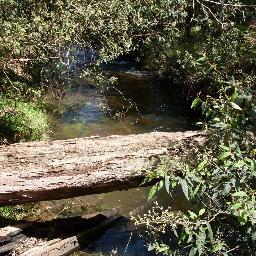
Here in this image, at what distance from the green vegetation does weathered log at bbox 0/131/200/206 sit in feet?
2.43

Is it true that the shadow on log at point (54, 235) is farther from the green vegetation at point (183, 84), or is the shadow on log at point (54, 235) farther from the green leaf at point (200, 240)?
the green leaf at point (200, 240)

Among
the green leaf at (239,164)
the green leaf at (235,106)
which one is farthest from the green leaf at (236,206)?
the green leaf at (235,106)

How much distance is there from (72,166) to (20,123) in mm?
4154

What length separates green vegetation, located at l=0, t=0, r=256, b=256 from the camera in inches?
177

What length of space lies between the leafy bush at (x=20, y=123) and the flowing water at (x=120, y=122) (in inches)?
23.5

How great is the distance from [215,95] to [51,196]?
23.4 feet

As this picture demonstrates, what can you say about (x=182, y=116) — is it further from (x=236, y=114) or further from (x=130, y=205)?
(x=236, y=114)

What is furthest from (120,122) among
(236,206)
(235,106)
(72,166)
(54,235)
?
(236,206)

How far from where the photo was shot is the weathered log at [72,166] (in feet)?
20.3

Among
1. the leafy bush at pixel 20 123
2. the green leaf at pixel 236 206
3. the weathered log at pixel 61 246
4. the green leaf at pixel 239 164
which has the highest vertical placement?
the green leaf at pixel 239 164

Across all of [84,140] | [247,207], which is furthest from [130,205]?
[247,207]

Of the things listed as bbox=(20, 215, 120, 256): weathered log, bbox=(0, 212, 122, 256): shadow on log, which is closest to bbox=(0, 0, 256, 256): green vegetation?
bbox=(0, 212, 122, 256): shadow on log

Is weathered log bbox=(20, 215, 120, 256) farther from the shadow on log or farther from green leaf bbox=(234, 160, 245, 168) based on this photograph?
green leaf bbox=(234, 160, 245, 168)

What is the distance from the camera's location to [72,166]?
637cm
